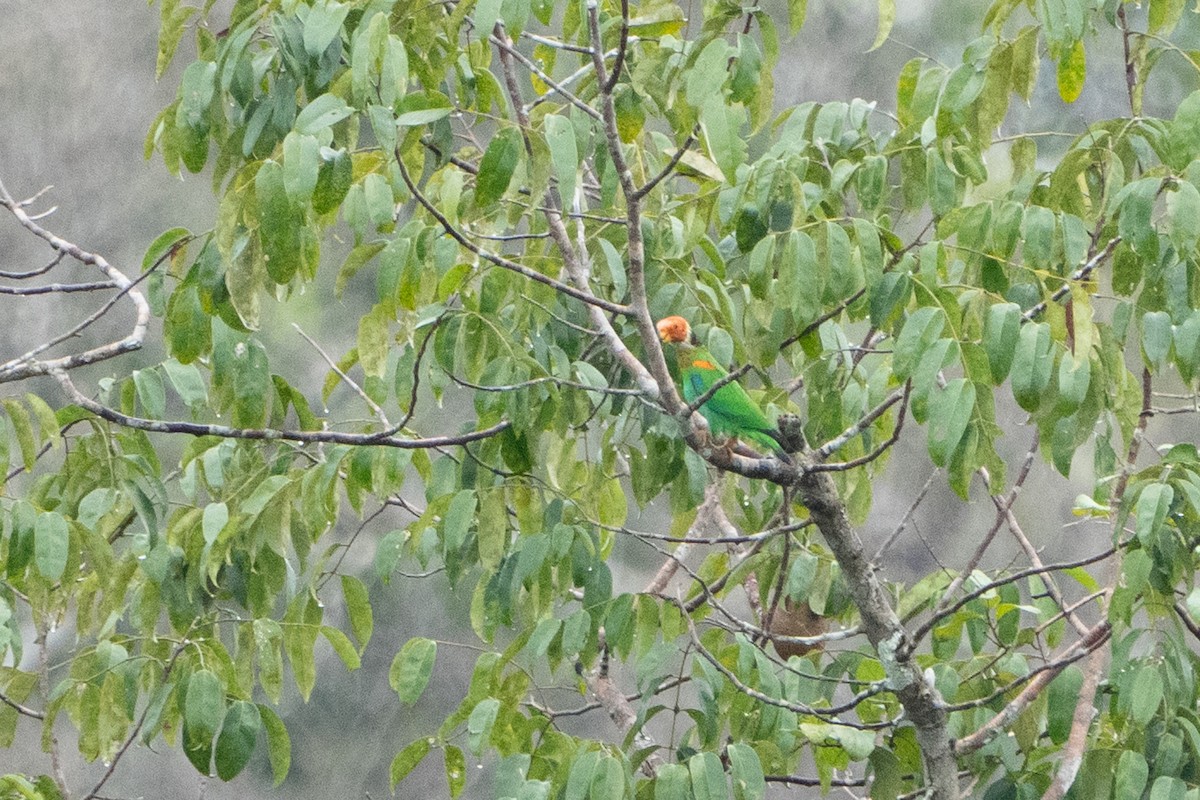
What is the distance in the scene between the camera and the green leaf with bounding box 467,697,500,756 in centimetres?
183

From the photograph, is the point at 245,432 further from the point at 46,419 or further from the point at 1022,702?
the point at 1022,702

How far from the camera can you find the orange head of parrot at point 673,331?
91.1 inches

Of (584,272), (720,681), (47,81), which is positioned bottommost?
(720,681)

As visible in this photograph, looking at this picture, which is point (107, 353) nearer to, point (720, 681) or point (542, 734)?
point (542, 734)

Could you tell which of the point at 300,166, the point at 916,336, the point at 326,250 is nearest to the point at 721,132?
the point at 916,336

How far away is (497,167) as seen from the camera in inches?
62.3

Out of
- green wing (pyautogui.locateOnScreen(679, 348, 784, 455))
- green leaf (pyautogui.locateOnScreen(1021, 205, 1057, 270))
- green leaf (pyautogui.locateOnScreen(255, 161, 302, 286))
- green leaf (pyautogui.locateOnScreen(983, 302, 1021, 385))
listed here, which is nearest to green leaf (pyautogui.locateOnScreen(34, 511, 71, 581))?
green leaf (pyautogui.locateOnScreen(255, 161, 302, 286))

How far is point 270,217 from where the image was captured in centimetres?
151

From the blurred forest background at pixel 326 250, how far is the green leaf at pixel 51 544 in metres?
3.03

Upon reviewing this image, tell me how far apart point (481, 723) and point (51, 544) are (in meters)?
0.67

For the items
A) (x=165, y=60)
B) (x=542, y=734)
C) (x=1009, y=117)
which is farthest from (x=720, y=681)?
(x=1009, y=117)

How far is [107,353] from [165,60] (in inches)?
20.5

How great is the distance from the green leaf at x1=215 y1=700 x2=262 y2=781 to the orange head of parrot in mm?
985

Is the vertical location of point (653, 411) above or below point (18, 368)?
above
